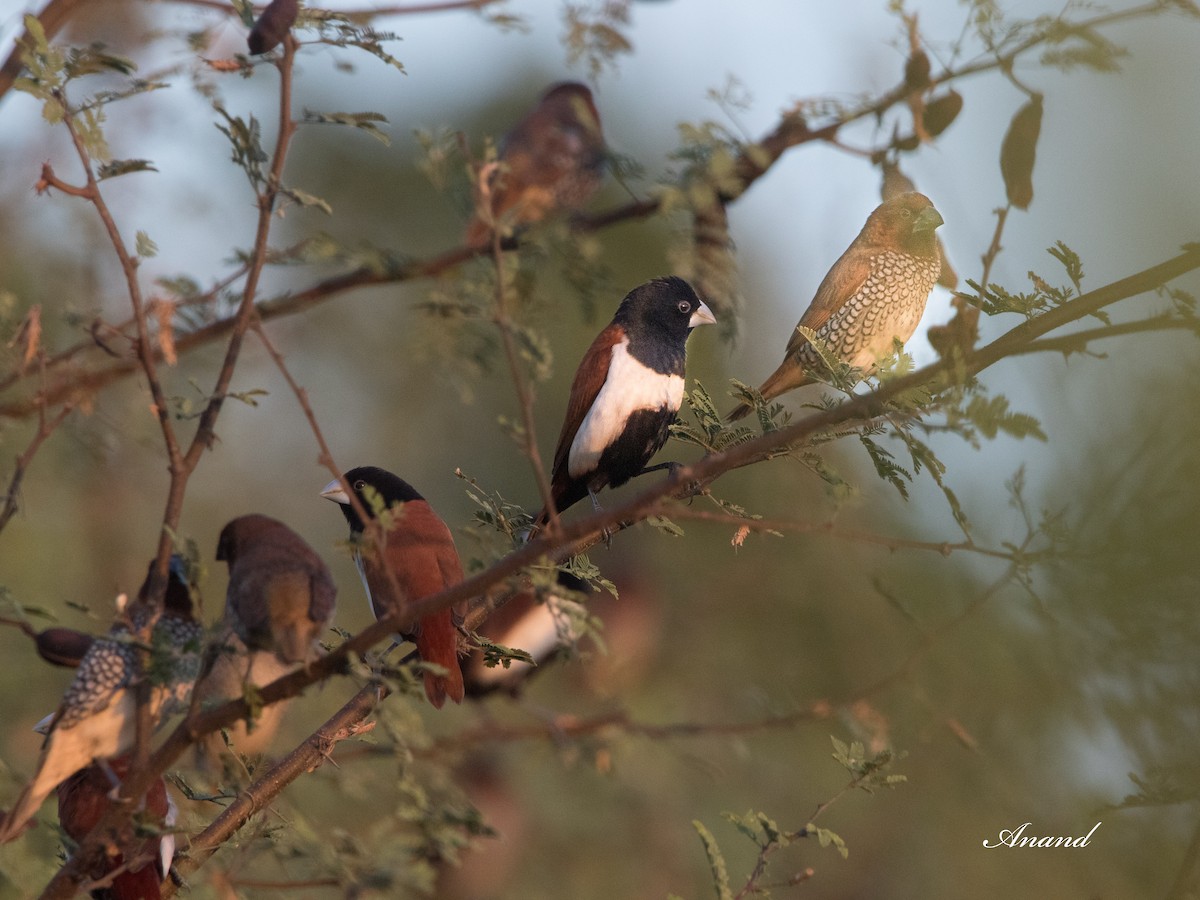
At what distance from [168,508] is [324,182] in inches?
593

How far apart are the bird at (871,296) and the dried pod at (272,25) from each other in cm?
116

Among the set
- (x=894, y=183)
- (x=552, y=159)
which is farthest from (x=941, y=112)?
(x=552, y=159)

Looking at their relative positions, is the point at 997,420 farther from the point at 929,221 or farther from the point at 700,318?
the point at 700,318

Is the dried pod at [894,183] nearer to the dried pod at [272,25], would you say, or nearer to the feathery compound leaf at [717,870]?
the dried pod at [272,25]

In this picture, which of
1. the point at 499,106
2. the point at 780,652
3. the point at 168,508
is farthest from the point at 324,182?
the point at 168,508

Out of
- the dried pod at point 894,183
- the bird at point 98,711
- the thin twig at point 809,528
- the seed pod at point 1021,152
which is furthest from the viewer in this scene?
the dried pod at point 894,183

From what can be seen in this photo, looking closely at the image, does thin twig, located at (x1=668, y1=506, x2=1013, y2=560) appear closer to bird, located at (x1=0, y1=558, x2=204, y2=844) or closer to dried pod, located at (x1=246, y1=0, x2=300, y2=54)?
bird, located at (x1=0, y1=558, x2=204, y2=844)

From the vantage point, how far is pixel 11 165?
518 centimetres

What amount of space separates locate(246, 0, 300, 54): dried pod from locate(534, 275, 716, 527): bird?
1.50m

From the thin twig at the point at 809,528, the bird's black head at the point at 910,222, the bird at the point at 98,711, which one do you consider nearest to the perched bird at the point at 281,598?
the bird at the point at 98,711

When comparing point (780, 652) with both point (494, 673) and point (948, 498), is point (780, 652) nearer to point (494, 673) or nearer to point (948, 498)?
point (494, 673)

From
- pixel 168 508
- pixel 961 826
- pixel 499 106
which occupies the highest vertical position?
pixel 499 106

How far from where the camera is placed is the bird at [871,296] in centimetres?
251

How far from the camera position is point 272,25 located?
87.4 inches
